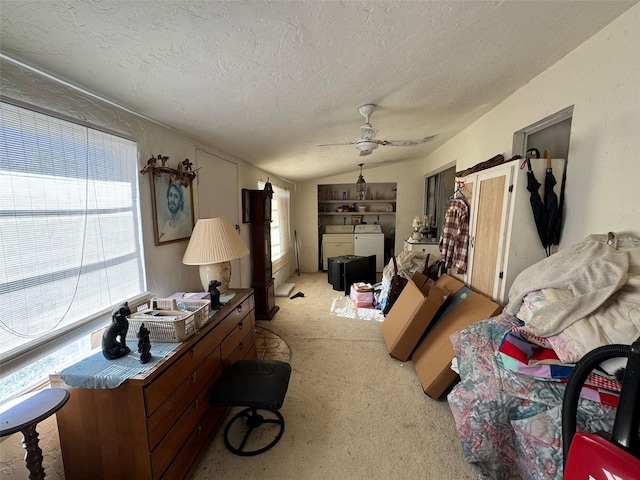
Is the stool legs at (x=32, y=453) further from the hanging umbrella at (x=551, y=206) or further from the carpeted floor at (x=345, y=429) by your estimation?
the hanging umbrella at (x=551, y=206)

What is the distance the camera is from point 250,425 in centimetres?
161

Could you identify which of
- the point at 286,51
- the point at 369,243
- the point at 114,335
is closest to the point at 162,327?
the point at 114,335

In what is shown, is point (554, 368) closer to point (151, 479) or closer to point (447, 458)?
point (447, 458)

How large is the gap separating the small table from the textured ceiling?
1239 millimetres

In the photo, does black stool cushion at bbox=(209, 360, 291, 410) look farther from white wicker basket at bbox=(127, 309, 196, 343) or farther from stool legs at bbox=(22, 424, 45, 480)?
stool legs at bbox=(22, 424, 45, 480)

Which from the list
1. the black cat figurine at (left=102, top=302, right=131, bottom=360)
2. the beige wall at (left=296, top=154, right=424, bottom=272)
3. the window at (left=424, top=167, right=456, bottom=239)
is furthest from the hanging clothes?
the beige wall at (left=296, top=154, right=424, bottom=272)

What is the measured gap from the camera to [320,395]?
6.24 ft

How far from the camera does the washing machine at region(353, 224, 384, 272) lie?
5.25 meters

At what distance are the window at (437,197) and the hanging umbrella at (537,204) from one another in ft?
7.98

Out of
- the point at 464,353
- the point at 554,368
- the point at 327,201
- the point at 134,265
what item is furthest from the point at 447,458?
the point at 327,201

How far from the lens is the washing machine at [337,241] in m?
5.60

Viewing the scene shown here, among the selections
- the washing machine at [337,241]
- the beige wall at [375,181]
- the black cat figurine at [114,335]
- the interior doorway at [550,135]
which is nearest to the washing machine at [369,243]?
the washing machine at [337,241]

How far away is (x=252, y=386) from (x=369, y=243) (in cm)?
416

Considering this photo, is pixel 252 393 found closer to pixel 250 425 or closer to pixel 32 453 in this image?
pixel 250 425
